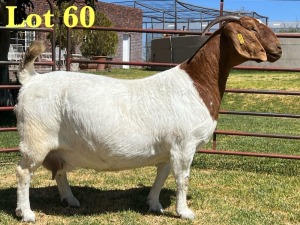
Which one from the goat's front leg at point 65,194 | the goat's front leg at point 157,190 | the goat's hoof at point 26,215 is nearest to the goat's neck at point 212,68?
the goat's front leg at point 157,190

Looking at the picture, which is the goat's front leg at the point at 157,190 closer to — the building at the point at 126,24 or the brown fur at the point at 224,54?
the brown fur at the point at 224,54

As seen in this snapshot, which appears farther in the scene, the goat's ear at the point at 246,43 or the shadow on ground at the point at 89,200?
the shadow on ground at the point at 89,200

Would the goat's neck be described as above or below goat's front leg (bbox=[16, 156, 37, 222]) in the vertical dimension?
above

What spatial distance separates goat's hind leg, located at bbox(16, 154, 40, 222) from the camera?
4137 millimetres

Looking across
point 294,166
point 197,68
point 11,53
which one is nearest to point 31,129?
point 197,68

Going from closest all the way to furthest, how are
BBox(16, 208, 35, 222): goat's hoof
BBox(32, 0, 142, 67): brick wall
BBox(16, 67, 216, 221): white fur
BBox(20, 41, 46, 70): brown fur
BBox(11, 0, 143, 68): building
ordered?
1. BBox(16, 67, 216, 221): white fur
2. BBox(16, 208, 35, 222): goat's hoof
3. BBox(20, 41, 46, 70): brown fur
4. BBox(32, 0, 142, 67): brick wall
5. BBox(11, 0, 143, 68): building

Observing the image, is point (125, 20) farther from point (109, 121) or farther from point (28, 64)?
point (109, 121)

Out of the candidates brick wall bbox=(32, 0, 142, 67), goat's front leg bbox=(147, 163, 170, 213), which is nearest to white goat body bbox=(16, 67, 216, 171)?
goat's front leg bbox=(147, 163, 170, 213)

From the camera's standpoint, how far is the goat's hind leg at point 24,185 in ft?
13.6

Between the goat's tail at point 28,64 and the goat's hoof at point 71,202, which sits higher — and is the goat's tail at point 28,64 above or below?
above

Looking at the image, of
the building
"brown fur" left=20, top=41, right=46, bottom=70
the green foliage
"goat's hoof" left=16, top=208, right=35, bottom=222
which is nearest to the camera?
"goat's hoof" left=16, top=208, right=35, bottom=222

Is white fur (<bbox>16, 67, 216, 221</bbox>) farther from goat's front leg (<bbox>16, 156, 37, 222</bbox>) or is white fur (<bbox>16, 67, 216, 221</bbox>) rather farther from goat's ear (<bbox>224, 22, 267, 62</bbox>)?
goat's ear (<bbox>224, 22, 267, 62</bbox>)

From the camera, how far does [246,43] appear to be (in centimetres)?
414

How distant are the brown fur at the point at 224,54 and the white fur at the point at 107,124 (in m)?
0.12
